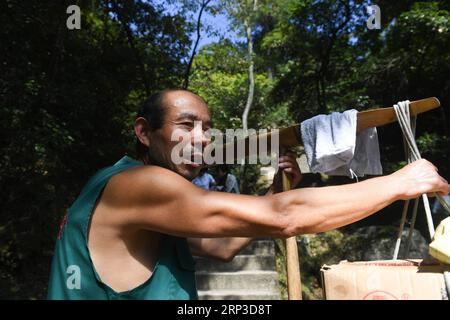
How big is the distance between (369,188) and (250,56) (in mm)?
11338

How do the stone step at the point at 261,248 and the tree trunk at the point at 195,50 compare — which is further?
the tree trunk at the point at 195,50

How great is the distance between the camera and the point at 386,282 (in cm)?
129

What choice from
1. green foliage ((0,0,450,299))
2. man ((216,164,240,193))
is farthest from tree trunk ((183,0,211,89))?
man ((216,164,240,193))

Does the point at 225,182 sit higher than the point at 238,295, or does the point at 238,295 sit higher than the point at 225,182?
the point at 225,182

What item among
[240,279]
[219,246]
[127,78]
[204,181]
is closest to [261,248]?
[240,279]

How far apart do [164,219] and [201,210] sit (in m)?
0.13

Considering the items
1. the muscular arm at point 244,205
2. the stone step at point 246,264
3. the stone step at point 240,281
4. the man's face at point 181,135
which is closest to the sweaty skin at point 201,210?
the muscular arm at point 244,205

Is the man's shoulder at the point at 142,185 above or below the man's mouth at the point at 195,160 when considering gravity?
below

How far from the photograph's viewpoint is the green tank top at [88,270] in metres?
1.34

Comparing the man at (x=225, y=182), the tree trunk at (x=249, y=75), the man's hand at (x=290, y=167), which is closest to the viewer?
the man's hand at (x=290, y=167)

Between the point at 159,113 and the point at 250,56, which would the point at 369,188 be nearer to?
the point at 159,113

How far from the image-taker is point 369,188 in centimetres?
129

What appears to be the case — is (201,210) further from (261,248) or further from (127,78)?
(127,78)

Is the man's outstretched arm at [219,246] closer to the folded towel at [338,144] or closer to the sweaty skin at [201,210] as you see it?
the folded towel at [338,144]
